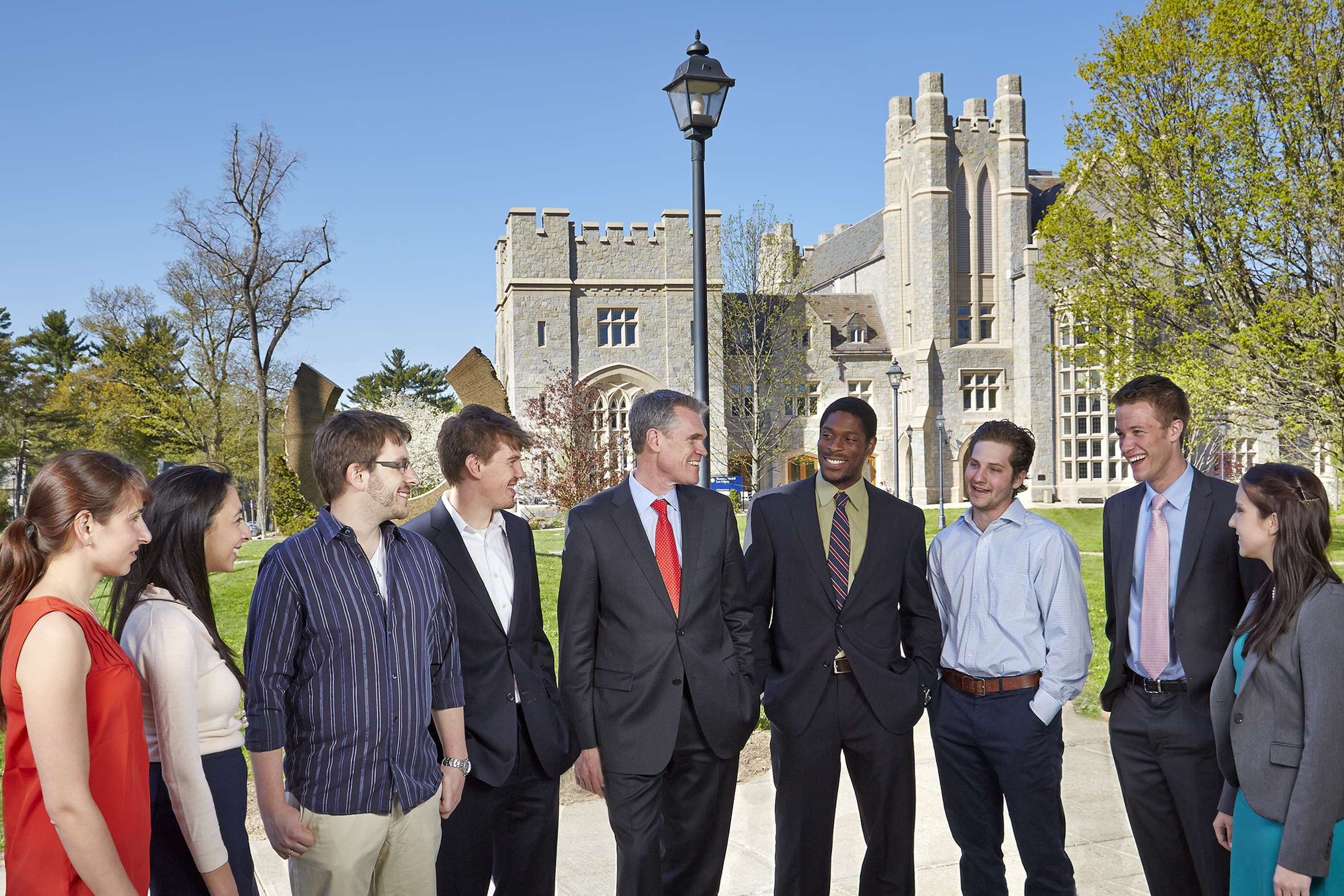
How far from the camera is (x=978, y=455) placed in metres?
4.08

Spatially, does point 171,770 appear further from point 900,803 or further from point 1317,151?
point 1317,151

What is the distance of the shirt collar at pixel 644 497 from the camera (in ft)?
12.6

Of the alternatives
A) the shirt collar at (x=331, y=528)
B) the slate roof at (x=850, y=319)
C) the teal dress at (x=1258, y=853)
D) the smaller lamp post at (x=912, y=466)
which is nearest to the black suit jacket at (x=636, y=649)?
the shirt collar at (x=331, y=528)

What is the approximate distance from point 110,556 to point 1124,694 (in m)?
3.65

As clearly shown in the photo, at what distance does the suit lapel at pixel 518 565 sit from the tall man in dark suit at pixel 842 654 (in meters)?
0.96

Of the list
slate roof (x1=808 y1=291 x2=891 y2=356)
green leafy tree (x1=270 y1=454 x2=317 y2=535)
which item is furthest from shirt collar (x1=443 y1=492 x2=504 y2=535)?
slate roof (x1=808 y1=291 x2=891 y2=356)

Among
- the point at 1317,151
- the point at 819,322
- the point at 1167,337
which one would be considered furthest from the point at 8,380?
the point at 1317,151

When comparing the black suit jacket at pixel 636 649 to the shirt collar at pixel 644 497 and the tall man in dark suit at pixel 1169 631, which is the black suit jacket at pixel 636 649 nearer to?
the shirt collar at pixel 644 497

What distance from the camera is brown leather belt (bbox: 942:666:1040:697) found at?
12.6ft

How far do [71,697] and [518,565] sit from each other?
1680mm

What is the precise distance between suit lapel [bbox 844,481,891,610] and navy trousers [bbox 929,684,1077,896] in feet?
1.90

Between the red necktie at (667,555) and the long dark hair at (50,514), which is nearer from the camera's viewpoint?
the long dark hair at (50,514)

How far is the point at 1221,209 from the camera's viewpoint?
15633 millimetres

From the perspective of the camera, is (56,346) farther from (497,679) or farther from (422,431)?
(497,679)
